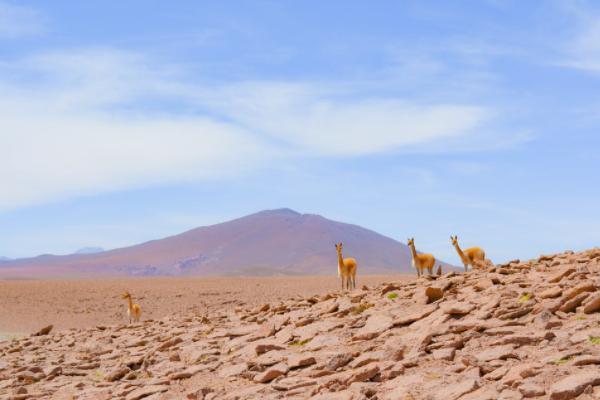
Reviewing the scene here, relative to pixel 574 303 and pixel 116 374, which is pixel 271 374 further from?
pixel 574 303

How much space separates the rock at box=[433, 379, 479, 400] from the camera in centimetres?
982

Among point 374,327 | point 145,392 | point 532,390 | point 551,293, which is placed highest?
point 551,293

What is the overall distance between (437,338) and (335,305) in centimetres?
471

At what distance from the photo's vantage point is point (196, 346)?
1669 centimetres

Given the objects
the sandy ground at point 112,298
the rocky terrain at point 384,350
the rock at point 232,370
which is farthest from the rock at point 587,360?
the sandy ground at point 112,298

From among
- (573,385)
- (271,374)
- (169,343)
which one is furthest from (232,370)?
(573,385)

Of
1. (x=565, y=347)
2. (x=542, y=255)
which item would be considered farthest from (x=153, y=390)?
(x=542, y=255)

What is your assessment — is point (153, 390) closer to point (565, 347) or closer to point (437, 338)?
point (437, 338)

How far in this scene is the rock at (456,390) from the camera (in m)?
9.82

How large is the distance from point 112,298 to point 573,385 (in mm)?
40474

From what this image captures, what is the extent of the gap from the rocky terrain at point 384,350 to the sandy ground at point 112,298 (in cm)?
1807

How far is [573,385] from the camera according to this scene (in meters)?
9.05

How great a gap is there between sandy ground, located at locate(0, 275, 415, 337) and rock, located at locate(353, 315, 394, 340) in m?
21.7

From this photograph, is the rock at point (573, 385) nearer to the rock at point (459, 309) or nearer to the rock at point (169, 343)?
the rock at point (459, 309)
